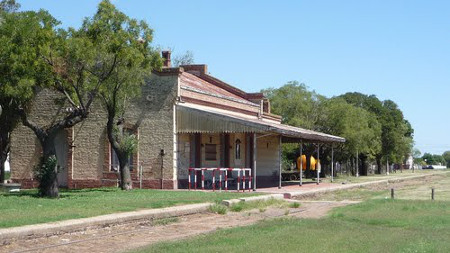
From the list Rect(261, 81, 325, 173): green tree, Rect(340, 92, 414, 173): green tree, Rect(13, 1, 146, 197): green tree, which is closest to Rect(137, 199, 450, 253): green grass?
Rect(13, 1, 146, 197): green tree

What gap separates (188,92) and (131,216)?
1514cm

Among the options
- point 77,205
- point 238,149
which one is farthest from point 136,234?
point 238,149

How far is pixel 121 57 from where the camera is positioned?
2484cm

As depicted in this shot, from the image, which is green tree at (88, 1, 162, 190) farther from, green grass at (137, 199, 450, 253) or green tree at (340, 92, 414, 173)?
green tree at (340, 92, 414, 173)

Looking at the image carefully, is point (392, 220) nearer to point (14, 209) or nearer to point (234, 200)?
point (234, 200)

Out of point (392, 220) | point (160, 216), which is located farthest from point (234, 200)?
point (392, 220)

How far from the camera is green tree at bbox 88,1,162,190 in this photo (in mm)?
24688

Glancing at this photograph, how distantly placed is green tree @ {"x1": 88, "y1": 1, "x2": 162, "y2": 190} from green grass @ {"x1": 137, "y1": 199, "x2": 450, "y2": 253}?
10.4 metres

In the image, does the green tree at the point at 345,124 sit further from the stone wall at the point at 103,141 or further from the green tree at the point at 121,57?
the green tree at the point at 121,57

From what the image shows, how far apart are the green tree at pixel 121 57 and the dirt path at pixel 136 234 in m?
7.76

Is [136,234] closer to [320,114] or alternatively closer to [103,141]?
[103,141]

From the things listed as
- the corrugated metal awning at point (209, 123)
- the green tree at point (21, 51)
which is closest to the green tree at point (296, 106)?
the corrugated metal awning at point (209, 123)

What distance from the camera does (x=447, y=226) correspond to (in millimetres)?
16062

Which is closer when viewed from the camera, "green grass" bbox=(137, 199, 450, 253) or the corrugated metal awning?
"green grass" bbox=(137, 199, 450, 253)
